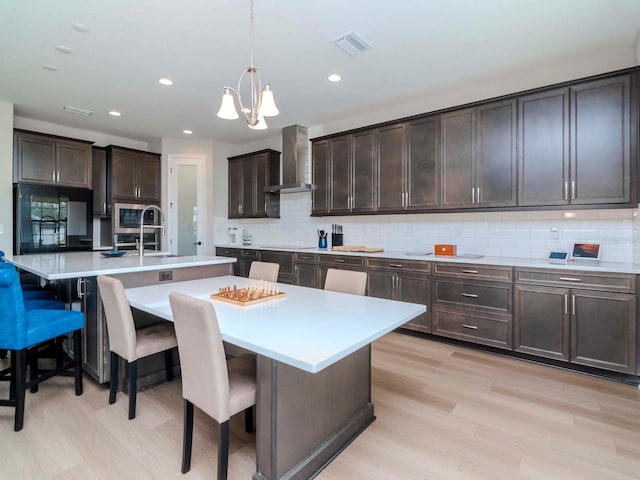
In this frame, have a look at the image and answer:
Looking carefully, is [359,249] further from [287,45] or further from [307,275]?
[287,45]

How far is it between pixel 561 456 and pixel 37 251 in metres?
5.89

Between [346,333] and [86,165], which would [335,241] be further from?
[86,165]

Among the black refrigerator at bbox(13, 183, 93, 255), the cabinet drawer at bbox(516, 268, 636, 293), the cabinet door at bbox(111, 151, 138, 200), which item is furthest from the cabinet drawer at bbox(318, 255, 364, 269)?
the black refrigerator at bbox(13, 183, 93, 255)

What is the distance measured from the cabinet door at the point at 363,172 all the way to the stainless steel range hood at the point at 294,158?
894 millimetres

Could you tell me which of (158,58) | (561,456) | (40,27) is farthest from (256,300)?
(40,27)

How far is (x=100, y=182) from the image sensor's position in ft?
17.6

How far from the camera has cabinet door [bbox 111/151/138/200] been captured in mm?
5352

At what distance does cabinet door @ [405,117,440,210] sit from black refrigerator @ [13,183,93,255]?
4750mm

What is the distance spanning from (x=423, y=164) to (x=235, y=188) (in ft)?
11.4

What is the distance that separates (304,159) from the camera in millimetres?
5164

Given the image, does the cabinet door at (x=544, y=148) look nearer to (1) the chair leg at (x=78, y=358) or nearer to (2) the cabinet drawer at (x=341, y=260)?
(2) the cabinet drawer at (x=341, y=260)

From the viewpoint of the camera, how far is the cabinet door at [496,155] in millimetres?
3285

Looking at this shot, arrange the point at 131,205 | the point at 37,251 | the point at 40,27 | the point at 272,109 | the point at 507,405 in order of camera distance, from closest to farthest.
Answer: the point at 272,109 < the point at 507,405 < the point at 40,27 < the point at 37,251 < the point at 131,205

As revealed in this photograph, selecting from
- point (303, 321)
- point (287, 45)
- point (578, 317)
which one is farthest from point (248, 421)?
point (287, 45)
